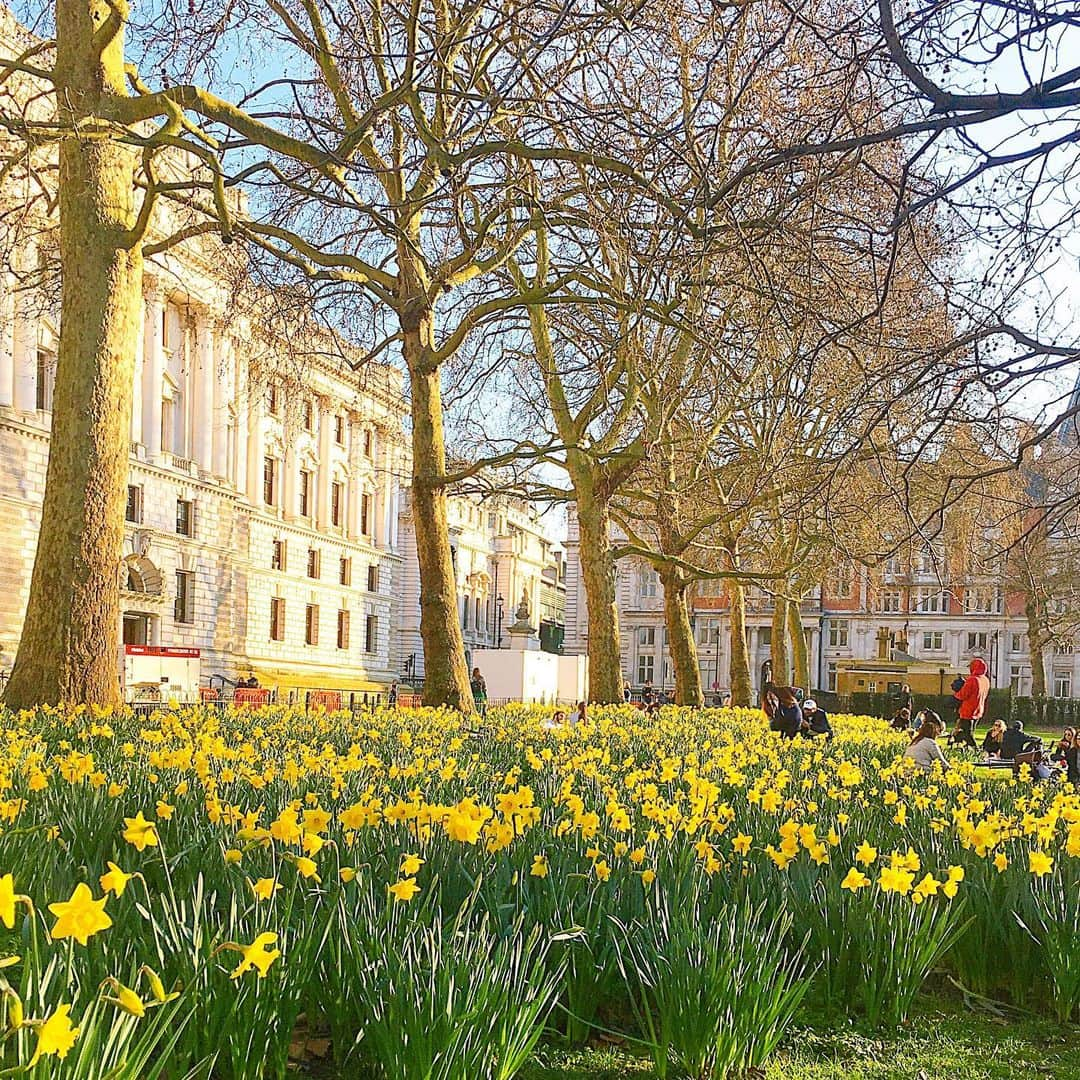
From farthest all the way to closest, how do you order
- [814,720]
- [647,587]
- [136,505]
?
1. [647,587]
2. [136,505]
3. [814,720]

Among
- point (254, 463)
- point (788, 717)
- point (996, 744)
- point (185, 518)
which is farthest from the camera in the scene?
point (254, 463)

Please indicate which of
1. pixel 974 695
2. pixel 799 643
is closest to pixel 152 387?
pixel 799 643

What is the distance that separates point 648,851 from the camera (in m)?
4.58

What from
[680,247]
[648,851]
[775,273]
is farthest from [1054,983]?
[775,273]

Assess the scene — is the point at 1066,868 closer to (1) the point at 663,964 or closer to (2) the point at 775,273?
(1) the point at 663,964

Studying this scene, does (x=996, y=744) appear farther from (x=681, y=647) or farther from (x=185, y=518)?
(x=185, y=518)

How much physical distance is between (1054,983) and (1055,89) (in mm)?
4120

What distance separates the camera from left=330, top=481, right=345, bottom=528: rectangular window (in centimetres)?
6825

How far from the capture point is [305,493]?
6569cm

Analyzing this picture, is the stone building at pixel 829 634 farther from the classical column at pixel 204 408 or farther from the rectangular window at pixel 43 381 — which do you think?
the rectangular window at pixel 43 381

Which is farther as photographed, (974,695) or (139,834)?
(974,695)

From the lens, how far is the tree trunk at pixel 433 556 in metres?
15.8

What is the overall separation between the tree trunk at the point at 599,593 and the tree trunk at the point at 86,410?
9587 millimetres

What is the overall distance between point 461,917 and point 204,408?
167 feet
